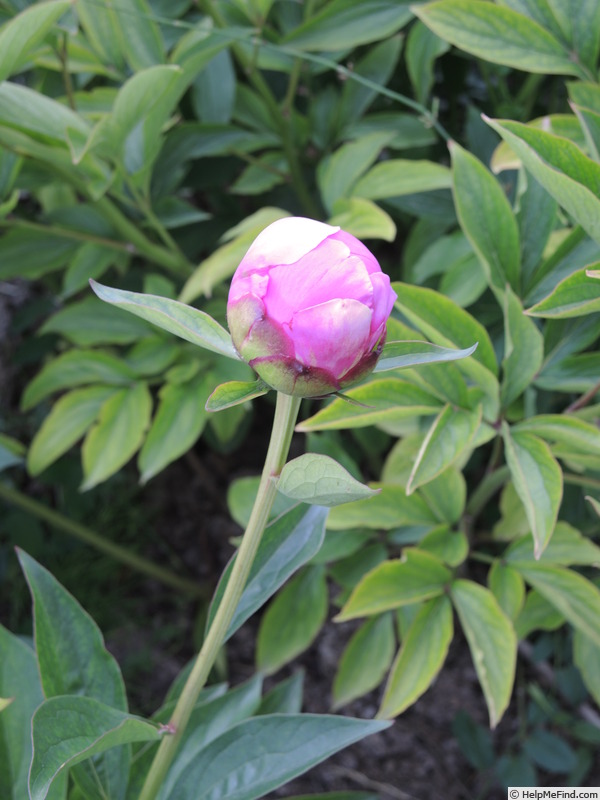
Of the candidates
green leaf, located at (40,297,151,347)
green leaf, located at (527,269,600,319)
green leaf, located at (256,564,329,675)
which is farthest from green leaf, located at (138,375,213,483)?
green leaf, located at (527,269,600,319)

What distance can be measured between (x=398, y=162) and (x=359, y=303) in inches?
21.9

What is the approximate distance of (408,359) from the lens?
0.43 metres

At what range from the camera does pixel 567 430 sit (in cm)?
64

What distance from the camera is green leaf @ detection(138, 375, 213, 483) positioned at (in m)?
0.88

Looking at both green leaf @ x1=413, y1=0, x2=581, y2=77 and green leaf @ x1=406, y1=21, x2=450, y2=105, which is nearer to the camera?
green leaf @ x1=413, y1=0, x2=581, y2=77

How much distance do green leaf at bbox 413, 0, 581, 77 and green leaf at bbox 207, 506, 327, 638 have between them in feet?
1.61

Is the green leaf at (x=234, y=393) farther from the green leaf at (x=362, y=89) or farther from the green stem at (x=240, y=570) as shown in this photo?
the green leaf at (x=362, y=89)

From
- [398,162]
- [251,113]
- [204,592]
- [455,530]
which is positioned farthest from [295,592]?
[251,113]

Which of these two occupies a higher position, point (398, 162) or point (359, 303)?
point (359, 303)

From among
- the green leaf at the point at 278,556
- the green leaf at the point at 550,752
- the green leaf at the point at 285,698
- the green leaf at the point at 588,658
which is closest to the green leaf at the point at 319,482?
the green leaf at the point at 278,556

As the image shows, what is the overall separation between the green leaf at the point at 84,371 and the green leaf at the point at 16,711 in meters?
0.38

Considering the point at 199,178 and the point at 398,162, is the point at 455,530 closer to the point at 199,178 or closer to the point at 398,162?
the point at 398,162

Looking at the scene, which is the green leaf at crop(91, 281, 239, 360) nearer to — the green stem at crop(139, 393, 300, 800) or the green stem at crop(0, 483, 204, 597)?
the green stem at crop(139, 393, 300, 800)

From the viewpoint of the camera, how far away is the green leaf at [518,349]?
0.64 metres
